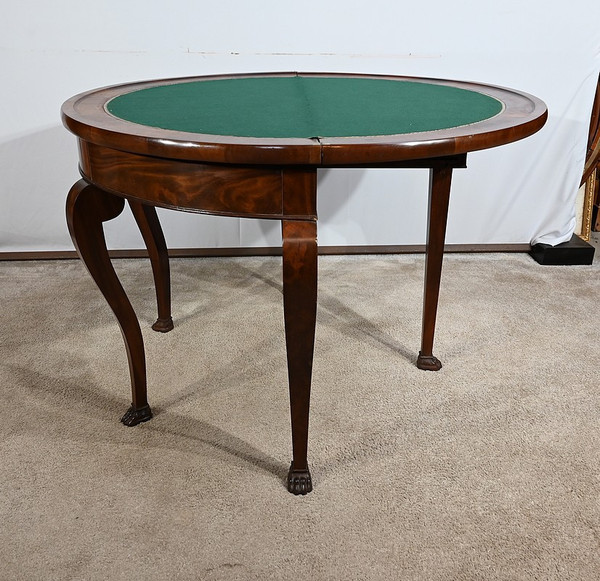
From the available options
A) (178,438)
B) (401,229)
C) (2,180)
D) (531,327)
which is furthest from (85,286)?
(531,327)

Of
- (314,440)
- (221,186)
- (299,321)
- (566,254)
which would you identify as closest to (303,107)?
(221,186)

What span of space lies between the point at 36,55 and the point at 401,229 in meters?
1.64

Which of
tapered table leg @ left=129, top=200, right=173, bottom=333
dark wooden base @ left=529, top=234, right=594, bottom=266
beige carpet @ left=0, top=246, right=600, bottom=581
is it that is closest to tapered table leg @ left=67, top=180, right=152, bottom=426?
beige carpet @ left=0, top=246, right=600, bottom=581

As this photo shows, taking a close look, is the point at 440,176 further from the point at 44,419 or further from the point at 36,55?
the point at 36,55

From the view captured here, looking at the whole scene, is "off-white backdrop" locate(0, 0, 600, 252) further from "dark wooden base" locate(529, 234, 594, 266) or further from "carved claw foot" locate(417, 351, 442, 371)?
"carved claw foot" locate(417, 351, 442, 371)

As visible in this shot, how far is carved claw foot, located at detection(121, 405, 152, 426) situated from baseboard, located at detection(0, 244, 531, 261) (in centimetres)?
125

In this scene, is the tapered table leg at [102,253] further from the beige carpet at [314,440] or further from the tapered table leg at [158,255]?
the tapered table leg at [158,255]

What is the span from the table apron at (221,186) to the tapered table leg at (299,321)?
0.04 metres

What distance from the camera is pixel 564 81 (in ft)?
9.19

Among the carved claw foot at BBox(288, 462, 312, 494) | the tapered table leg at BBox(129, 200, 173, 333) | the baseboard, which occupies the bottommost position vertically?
the baseboard

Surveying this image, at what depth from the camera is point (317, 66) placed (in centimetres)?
273

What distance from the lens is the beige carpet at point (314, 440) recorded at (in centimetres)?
140

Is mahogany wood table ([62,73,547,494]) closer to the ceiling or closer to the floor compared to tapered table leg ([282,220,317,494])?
closer to the ceiling

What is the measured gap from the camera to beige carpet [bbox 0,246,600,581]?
1398mm
